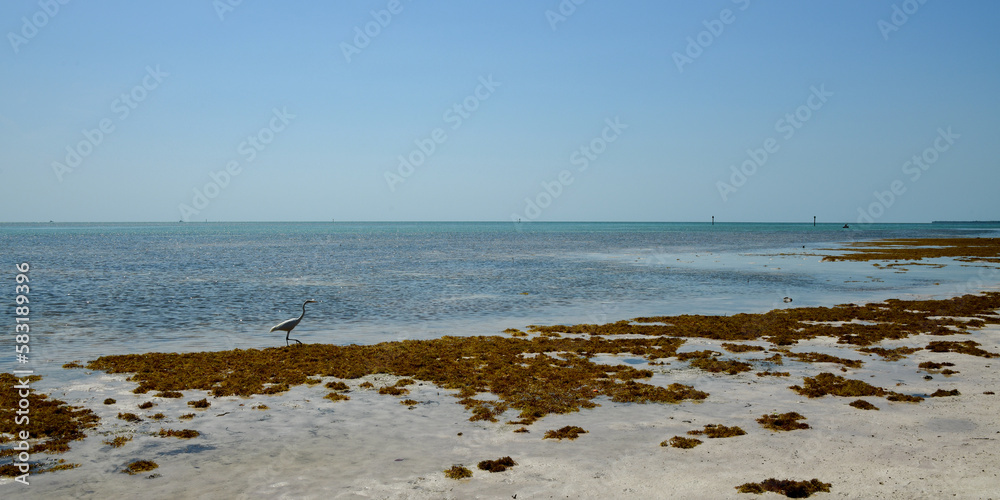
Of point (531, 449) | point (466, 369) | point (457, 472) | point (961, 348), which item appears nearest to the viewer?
point (457, 472)

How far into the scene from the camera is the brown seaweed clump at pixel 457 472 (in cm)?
862

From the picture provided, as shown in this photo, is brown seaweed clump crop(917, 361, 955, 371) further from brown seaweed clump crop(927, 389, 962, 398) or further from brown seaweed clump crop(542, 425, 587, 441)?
brown seaweed clump crop(542, 425, 587, 441)

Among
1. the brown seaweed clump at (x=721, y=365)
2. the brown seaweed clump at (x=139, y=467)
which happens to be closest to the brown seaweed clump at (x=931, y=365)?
the brown seaweed clump at (x=721, y=365)

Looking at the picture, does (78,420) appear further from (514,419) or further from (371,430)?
(514,419)

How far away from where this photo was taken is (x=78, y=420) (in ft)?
35.9

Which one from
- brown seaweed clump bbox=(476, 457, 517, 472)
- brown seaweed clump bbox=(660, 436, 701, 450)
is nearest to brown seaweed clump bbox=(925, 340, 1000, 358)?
brown seaweed clump bbox=(660, 436, 701, 450)

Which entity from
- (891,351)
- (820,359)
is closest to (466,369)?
(820,359)

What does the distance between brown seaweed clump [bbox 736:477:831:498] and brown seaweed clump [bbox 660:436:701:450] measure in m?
1.50

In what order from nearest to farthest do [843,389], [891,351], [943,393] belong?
[943,393] < [843,389] < [891,351]

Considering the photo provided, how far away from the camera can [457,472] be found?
28.6 feet

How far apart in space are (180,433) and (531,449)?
5839 mm

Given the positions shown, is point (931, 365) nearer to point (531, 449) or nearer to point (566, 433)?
point (566, 433)

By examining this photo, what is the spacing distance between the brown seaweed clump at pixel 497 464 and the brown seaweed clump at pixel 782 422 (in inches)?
183

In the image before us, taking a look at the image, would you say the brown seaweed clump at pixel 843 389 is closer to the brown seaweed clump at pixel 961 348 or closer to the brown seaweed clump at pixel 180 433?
the brown seaweed clump at pixel 961 348
